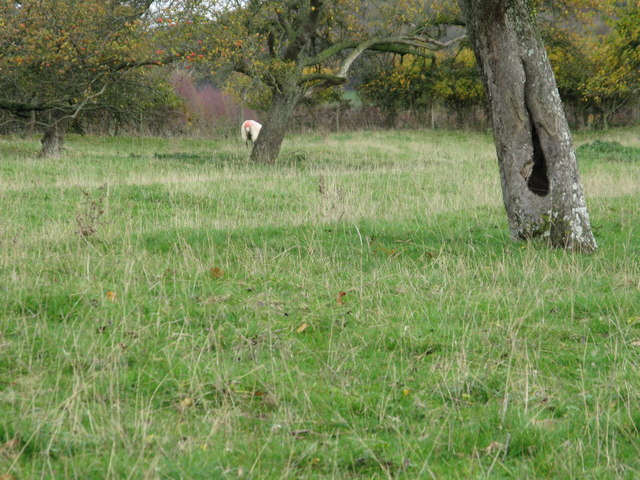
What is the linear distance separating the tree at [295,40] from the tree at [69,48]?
7.09 feet

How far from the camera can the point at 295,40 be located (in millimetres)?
22500

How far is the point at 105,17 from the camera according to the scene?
779 inches

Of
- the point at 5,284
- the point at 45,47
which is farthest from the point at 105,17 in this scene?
the point at 5,284

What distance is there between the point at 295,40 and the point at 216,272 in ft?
54.2

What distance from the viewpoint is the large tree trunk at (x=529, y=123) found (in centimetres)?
873

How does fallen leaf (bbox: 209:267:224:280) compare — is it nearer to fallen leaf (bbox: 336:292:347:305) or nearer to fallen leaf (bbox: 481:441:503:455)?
fallen leaf (bbox: 336:292:347:305)

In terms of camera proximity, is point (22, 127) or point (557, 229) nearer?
point (557, 229)

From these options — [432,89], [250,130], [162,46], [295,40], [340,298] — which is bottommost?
[340,298]

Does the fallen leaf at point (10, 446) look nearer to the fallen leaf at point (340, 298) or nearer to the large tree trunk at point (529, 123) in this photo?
the fallen leaf at point (340, 298)

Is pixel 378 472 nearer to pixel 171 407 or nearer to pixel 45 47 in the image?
pixel 171 407

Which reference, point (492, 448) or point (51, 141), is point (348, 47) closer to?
point (51, 141)

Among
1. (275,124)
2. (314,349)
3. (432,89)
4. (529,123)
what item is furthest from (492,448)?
(432,89)

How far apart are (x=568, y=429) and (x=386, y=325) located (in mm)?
1974

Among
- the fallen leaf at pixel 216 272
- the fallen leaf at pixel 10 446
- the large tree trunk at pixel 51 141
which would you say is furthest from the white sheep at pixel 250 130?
the fallen leaf at pixel 10 446
